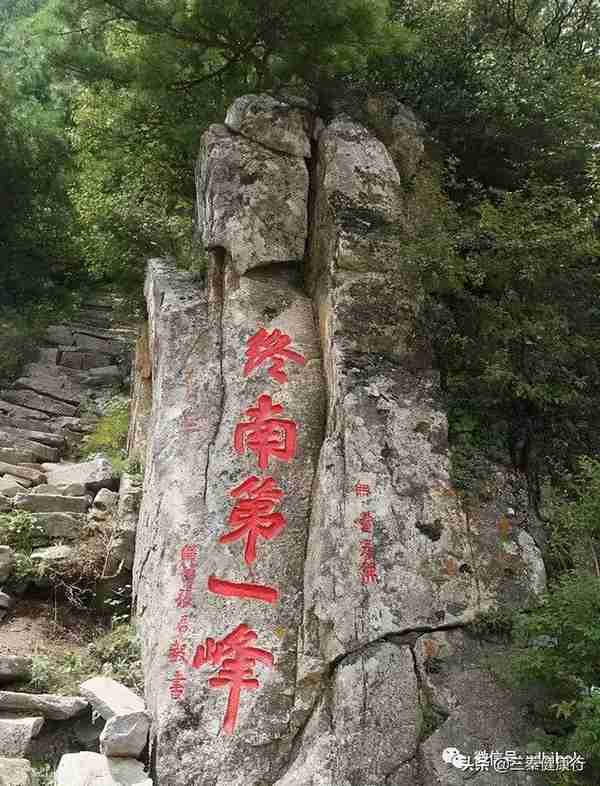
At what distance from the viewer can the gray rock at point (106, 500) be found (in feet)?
27.9

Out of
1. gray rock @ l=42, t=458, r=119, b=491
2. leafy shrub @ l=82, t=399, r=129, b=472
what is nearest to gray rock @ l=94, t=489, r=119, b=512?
gray rock @ l=42, t=458, r=119, b=491

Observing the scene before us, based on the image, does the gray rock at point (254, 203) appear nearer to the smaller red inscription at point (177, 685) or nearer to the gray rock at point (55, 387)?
the smaller red inscription at point (177, 685)

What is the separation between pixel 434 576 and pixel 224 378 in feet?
8.57

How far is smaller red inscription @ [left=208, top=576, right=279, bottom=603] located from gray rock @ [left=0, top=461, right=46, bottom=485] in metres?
4.64

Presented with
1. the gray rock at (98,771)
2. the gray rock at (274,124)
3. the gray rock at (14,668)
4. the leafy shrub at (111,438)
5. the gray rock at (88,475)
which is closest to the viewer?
the gray rock at (98,771)

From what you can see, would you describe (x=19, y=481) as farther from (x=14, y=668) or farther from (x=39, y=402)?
(x=39, y=402)

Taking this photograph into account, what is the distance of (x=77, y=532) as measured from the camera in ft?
26.5

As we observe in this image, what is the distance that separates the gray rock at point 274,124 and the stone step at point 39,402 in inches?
249

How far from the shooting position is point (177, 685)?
18.0 feet

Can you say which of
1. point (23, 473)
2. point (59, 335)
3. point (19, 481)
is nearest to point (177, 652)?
point (19, 481)

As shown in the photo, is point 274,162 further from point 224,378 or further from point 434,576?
point 434,576

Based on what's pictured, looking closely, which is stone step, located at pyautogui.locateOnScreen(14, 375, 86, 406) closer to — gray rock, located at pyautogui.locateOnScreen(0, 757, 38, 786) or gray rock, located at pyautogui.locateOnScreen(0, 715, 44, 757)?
gray rock, located at pyautogui.locateOnScreen(0, 715, 44, 757)

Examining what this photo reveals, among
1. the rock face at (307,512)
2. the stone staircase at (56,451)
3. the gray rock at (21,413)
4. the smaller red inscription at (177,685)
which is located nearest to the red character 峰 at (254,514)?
the rock face at (307,512)

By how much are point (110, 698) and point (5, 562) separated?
232 cm
